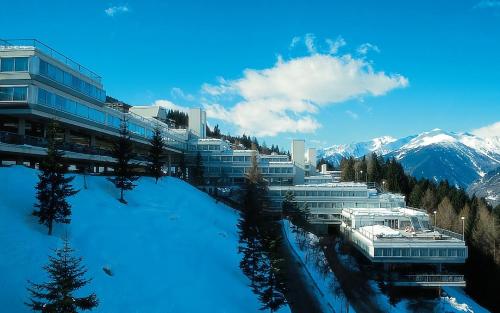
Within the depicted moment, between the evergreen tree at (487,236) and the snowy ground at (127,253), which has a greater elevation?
the snowy ground at (127,253)

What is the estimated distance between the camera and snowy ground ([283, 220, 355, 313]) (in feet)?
149

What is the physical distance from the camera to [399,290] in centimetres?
5906

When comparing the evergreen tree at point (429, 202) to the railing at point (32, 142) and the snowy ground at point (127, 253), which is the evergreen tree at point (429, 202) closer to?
the snowy ground at point (127, 253)

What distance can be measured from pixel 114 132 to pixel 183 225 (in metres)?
24.3

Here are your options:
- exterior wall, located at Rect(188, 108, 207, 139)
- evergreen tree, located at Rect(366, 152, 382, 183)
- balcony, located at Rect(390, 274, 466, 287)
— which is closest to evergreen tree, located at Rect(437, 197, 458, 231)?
balcony, located at Rect(390, 274, 466, 287)

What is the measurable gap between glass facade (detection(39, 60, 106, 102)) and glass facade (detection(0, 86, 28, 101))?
325 centimetres

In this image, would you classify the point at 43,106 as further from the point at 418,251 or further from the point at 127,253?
the point at 418,251

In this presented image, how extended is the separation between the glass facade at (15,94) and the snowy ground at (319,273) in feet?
127

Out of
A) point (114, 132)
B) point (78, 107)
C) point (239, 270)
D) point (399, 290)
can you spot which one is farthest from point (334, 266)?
point (78, 107)

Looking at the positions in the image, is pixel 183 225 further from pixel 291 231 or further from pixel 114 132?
pixel 291 231

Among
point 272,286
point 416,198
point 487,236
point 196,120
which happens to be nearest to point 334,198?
point 487,236

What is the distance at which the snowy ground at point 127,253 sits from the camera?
79.5 ft

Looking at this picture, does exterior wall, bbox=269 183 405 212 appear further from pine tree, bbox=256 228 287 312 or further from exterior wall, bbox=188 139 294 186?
pine tree, bbox=256 228 287 312

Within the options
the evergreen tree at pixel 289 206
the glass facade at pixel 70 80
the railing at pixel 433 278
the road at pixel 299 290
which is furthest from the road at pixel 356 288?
the glass facade at pixel 70 80
